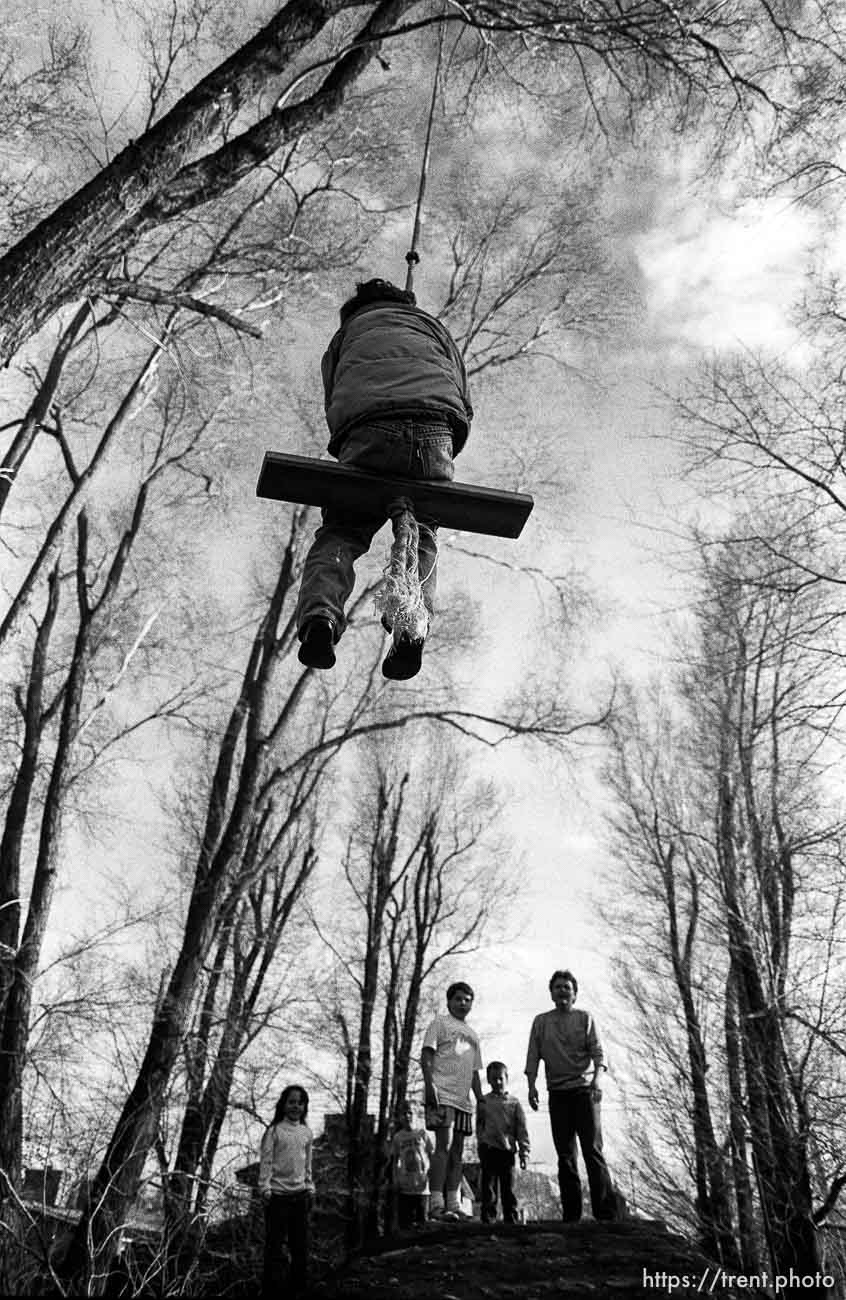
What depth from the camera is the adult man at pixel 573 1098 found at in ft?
20.3

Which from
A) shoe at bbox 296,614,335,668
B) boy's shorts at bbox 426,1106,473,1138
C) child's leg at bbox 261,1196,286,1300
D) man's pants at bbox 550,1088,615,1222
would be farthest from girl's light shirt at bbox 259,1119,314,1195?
shoe at bbox 296,614,335,668

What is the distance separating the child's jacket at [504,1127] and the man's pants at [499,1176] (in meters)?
0.06

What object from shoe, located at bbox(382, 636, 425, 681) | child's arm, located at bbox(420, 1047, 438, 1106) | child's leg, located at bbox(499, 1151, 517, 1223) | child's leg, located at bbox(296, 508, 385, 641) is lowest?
child's leg, located at bbox(499, 1151, 517, 1223)

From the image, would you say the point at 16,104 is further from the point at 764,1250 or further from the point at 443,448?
the point at 764,1250

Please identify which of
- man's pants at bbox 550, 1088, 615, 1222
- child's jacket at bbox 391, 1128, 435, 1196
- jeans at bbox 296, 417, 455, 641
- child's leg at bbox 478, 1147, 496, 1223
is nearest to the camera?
jeans at bbox 296, 417, 455, 641

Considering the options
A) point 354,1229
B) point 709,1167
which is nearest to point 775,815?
point 709,1167

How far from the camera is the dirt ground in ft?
16.1

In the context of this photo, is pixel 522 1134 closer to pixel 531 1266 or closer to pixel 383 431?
pixel 531 1266

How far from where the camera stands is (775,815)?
12.2 metres

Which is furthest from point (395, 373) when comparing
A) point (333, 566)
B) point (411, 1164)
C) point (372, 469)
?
point (411, 1164)

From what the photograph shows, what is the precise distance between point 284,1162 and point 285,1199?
247 millimetres

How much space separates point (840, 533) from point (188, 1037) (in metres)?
7.77

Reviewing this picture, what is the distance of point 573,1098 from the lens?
20.8ft

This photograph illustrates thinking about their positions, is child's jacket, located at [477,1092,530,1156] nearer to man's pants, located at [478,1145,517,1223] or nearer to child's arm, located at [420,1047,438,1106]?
man's pants, located at [478,1145,517,1223]
